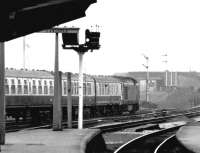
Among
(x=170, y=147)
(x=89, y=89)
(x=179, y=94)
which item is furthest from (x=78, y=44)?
(x=179, y=94)

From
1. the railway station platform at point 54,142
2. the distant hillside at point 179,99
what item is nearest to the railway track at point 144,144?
the railway station platform at point 54,142

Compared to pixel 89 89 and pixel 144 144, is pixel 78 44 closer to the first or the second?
pixel 144 144

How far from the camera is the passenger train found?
28.8 meters

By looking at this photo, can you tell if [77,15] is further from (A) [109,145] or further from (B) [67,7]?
(A) [109,145]

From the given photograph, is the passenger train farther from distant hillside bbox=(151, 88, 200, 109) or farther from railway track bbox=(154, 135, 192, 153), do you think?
distant hillside bbox=(151, 88, 200, 109)

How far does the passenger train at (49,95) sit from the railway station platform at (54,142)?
8995 millimetres

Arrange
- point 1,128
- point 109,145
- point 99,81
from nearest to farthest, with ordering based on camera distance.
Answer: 1. point 1,128
2. point 109,145
3. point 99,81

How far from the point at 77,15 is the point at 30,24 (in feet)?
2.24

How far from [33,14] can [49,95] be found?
24.6 m

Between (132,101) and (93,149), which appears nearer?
(93,149)

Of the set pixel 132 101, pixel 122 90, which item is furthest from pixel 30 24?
pixel 132 101

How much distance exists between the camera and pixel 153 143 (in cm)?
1959

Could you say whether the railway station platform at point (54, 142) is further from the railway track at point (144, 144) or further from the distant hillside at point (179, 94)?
the distant hillside at point (179, 94)

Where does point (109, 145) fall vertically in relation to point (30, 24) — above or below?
below
